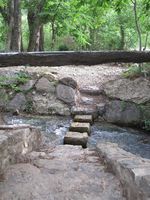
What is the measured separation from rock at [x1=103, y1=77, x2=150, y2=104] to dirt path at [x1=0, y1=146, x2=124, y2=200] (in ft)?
17.4

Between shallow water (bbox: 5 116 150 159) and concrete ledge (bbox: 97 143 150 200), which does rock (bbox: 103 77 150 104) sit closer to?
shallow water (bbox: 5 116 150 159)

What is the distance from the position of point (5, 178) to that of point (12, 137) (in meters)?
0.58

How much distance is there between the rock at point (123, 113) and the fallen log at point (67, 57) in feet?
13.4

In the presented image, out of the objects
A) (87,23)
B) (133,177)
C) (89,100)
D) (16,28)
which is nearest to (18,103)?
(89,100)

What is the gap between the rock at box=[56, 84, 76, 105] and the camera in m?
9.56

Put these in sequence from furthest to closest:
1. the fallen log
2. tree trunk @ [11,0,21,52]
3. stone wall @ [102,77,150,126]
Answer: tree trunk @ [11,0,21,52]
stone wall @ [102,77,150,126]
the fallen log

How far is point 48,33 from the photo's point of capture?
2259cm

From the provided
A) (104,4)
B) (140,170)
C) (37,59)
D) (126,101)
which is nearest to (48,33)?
(126,101)

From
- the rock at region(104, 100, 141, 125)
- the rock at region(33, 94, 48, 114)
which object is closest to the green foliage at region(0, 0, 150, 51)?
the rock at region(104, 100, 141, 125)

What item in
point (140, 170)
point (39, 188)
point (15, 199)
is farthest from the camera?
point (39, 188)

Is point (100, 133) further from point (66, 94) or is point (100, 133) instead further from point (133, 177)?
point (133, 177)

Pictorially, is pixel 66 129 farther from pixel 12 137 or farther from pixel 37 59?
pixel 12 137

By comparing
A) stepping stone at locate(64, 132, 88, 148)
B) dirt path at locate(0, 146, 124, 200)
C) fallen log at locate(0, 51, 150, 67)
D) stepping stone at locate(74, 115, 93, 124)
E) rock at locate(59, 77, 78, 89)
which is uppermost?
fallen log at locate(0, 51, 150, 67)

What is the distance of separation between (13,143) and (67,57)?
1784mm
